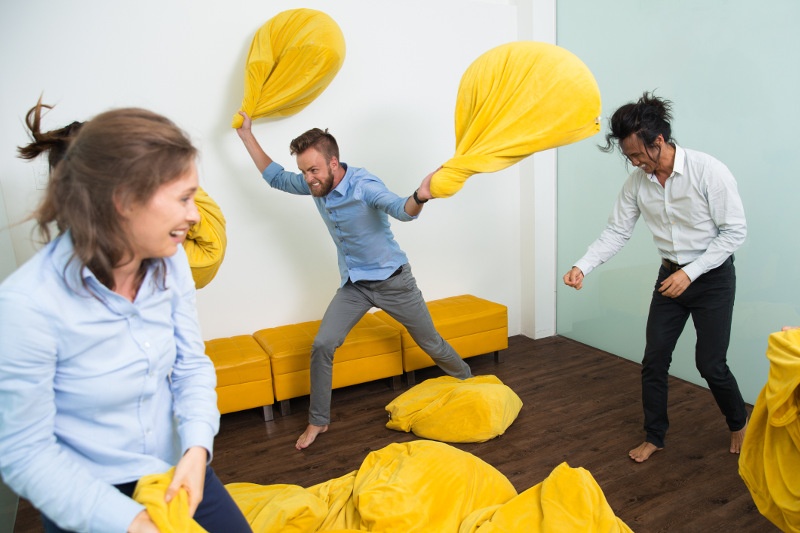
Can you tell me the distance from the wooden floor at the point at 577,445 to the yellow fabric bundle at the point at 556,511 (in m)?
0.38

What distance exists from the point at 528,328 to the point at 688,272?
6.61ft

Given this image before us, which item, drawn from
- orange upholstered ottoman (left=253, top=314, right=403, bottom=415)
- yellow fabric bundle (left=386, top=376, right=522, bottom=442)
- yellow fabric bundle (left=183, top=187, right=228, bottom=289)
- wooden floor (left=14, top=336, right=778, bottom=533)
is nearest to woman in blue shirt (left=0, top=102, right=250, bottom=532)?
yellow fabric bundle (left=183, top=187, right=228, bottom=289)

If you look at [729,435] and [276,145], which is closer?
[729,435]

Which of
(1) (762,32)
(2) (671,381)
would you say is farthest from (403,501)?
(1) (762,32)

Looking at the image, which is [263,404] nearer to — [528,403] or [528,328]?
[528,403]

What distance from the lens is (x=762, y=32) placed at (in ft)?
8.24

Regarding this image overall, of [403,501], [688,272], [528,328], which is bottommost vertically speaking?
[528,328]

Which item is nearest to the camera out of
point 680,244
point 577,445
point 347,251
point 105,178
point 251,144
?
point 105,178

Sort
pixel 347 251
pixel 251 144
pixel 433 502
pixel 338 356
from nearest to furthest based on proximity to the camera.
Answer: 1. pixel 433 502
2. pixel 347 251
3. pixel 251 144
4. pixel 338 356

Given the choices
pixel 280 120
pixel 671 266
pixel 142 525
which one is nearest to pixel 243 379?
pixel 280 120

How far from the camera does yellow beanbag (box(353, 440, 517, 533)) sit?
1812 mm

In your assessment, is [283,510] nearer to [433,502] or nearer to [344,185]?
[433,502]

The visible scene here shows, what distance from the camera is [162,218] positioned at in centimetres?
90

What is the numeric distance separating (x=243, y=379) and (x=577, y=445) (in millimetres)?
1714
